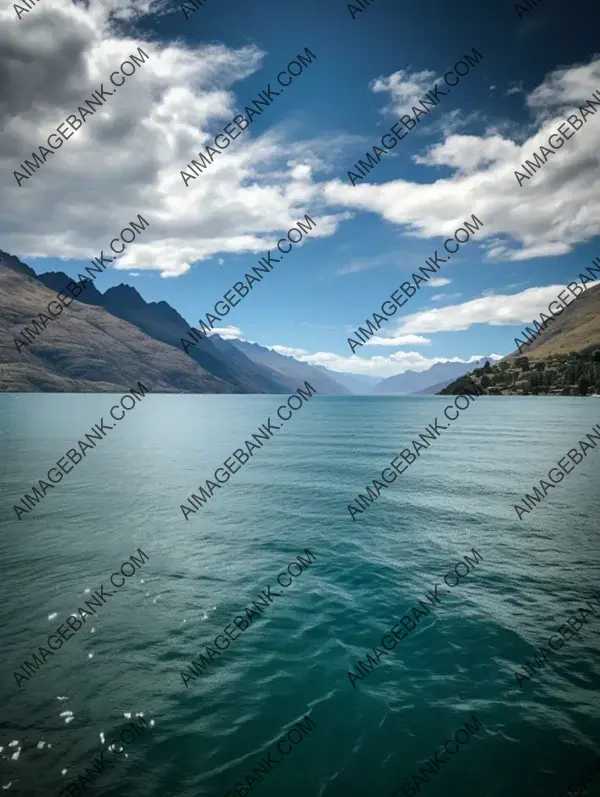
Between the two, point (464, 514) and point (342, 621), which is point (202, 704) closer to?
point (342, 621)

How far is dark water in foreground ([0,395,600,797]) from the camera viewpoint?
427 inches

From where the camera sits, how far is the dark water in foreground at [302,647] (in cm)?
1084

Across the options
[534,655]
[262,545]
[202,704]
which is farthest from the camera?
[262,545]

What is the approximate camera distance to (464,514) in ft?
109

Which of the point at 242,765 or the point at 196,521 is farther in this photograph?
the point at 196,521

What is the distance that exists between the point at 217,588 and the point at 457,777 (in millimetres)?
12956

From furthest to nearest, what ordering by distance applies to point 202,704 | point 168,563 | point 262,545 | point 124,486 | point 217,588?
point 124,486 < point 262,545 < point 168,563 < point 217,588 < point 202,704

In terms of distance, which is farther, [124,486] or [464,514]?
[124,486]

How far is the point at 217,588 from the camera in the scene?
20500 mm

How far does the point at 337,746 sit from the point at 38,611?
14294mm

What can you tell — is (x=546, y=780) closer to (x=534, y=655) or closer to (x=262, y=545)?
(x=534, y=655)

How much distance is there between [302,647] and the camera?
16062 mm

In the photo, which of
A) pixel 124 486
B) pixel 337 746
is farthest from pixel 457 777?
pixel 124 486

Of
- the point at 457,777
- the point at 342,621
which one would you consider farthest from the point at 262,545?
the point at 457,777
